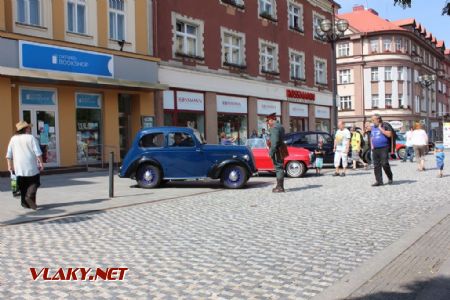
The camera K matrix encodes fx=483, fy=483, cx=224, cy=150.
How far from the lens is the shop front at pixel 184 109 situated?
70.0 feet

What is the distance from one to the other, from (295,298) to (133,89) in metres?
16.4

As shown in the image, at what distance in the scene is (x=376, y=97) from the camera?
5853 centimetres

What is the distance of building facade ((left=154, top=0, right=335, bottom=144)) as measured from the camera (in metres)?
21.6

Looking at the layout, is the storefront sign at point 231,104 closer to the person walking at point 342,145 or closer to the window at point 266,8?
the window at point 266,8

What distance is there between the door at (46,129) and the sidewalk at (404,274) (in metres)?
13.5

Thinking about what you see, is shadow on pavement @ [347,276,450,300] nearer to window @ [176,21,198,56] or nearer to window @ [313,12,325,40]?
window @ [176,21,198,56]

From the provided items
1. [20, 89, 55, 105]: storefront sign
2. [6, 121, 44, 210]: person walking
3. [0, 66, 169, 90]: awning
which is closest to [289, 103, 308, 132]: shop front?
[0, 66, 169, 90]: awning

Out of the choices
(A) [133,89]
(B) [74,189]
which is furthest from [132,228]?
(A) [133,89]

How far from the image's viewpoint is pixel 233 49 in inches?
1016

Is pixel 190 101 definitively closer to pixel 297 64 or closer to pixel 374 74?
pixel 297 64

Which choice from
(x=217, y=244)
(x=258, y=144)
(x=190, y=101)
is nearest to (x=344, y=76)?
(x=190, y=101)

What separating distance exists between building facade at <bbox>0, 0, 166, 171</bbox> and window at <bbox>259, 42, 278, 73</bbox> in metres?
9.20

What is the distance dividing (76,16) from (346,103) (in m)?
46.7

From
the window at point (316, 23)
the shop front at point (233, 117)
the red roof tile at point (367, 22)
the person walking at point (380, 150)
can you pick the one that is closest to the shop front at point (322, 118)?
the window at point (316, 23)
